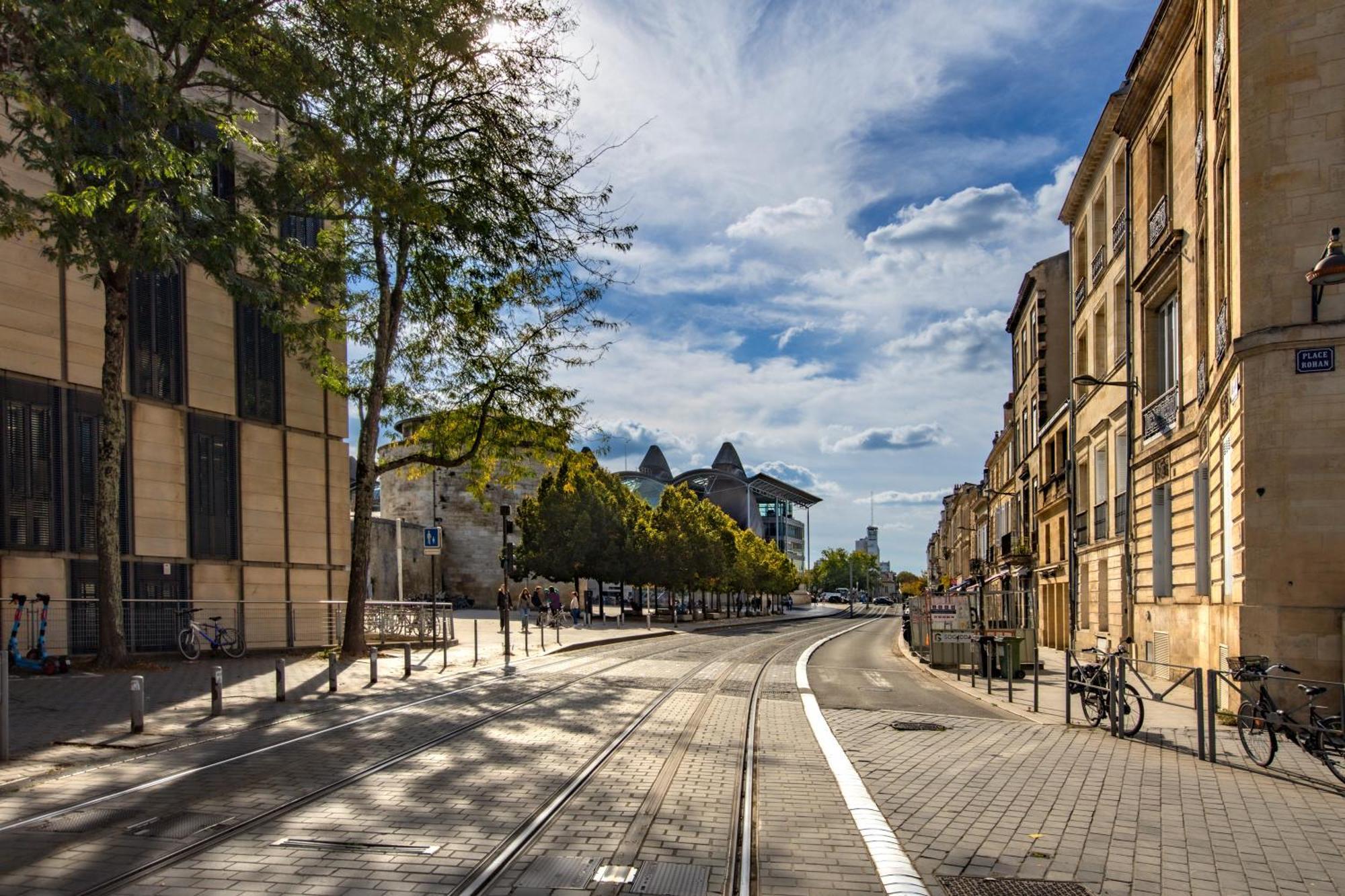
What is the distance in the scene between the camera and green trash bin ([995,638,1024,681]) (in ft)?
59.8

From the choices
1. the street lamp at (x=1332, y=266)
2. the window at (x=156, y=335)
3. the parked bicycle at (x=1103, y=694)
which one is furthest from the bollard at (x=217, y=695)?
the street lamp at (x=1332, y=266)

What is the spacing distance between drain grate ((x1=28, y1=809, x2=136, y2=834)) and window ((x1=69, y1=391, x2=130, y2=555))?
13608 millimetres

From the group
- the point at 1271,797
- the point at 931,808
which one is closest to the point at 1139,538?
the point at 1271,797

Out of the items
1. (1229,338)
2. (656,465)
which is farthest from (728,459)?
(1229,338)

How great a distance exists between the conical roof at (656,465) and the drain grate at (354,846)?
13850 centimetres

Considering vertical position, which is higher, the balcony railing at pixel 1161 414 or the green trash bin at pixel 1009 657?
the balcony railing at pixel 1161 414

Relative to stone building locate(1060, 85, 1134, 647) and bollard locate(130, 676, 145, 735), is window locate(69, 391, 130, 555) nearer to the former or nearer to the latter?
bollard locate(130, 676, 145, 735)

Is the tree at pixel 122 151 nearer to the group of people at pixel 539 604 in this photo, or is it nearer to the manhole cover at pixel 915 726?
the manhole cover at pixel 915 726

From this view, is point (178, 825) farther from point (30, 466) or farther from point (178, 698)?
point (30, 466)

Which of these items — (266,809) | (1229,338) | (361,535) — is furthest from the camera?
(361,535)

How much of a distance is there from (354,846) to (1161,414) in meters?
18.4

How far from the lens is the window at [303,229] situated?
2502cm

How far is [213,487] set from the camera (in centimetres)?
2281

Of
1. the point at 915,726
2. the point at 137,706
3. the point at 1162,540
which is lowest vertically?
the point at 915,726
